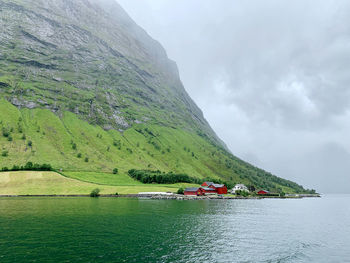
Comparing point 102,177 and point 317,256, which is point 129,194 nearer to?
point 102,177

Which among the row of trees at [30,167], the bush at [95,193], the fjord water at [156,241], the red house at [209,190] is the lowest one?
the fjord water at [156,241]

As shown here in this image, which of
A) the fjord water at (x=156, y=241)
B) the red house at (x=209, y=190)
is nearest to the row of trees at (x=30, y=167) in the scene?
the fjord water at (x=156, y=241)

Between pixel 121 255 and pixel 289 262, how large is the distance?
2645 centimetres

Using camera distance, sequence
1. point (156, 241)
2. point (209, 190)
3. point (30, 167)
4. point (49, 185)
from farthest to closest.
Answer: point (209, 190) < point (30, 167) < point (49, 185) < point (156, 241)

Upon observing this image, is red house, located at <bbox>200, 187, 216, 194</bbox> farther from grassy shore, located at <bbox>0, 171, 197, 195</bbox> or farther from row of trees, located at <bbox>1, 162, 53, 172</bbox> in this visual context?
row of trees, located at <bbox>1, 162, 53, 172</bbox>

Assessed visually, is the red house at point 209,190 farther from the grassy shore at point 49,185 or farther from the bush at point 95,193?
the bush at point 95,193

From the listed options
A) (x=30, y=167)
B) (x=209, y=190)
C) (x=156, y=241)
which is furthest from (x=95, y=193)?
(x=156, y=241)

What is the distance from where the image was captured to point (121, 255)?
3519cm

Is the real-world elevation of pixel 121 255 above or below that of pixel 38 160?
below

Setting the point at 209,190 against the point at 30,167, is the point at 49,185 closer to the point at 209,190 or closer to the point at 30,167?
the point at 30,167

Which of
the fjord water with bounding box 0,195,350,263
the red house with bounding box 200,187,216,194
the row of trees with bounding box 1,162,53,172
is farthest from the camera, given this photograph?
the red house with bounding box 200,187,216,194

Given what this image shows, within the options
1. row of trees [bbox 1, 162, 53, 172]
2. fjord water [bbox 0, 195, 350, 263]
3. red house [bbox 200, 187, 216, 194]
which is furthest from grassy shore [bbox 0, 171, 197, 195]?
fjord water [bbox 0, 195, 350, 263]

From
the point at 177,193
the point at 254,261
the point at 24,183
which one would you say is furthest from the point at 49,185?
the point at 254,261

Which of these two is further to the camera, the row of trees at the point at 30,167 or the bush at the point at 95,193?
the row of trees at the point at 30,167
